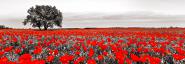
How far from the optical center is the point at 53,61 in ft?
24.3

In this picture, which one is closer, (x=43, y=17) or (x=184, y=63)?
(x=184, y=63)

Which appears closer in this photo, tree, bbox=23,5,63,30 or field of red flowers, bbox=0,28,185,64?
field of red flowers, bbox=0,28,185,64

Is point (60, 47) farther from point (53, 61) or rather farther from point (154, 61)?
point (154, 61)

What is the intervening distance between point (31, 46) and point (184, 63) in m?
5.77

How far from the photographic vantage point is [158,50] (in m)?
8.63

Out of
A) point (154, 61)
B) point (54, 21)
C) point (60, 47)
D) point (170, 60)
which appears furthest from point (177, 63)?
point (54, 21)

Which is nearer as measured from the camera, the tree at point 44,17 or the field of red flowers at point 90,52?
the field of red flowers at point 90,52

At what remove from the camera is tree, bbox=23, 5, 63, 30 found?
240ft

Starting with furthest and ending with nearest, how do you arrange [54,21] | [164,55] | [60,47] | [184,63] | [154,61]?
[54,21]
[60,47]
[164,55]
[184,63]
[154,61]

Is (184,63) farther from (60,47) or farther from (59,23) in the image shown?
(59,23)

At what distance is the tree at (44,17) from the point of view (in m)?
73.2

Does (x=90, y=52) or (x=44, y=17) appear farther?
(x=44, y=17)

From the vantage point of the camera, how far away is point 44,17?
7412 cm

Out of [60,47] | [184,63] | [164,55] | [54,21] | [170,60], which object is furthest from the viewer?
[54,21]
